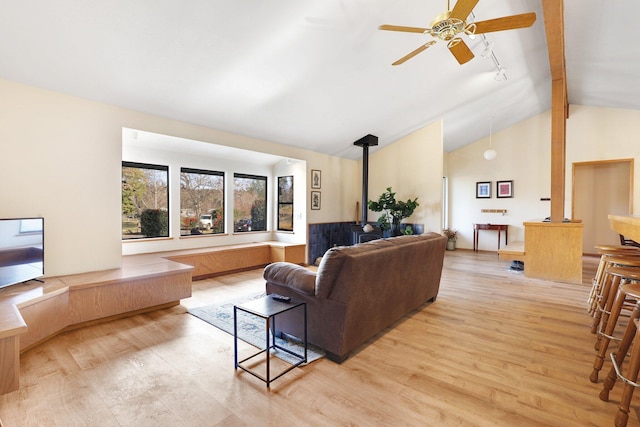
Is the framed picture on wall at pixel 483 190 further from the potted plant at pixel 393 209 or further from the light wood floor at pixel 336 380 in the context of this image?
the light wood floor at pixel 336 380

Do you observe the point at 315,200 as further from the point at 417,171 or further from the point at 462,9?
the point at 462,9

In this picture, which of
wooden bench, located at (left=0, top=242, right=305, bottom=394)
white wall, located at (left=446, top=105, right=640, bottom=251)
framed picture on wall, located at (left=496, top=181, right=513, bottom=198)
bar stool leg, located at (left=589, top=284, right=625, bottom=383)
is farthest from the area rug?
framed picture on wall, located at (left=496, top=181, right=513, bottom=198)

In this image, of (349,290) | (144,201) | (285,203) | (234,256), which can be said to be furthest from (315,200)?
(349,290)

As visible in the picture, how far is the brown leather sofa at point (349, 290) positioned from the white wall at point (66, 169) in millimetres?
2229

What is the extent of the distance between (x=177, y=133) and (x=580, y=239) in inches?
246

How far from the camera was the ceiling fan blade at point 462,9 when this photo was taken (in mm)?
2115

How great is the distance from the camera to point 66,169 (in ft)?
10.4

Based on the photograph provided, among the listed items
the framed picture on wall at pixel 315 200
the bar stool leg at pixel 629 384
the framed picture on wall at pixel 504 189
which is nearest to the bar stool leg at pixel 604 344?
the bar stool leg at pixel 629 384

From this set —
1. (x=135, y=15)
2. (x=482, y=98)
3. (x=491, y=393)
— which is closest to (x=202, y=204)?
(x=135, y=15)

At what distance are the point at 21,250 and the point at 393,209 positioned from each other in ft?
18.7

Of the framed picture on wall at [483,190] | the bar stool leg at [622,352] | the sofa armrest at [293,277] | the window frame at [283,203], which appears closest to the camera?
the bar stool leg at [622,352]

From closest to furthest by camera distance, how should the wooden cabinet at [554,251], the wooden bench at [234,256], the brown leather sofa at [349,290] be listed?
the brown leather sofa at [349,290], the wooden cabinet at [554,251], the wooden bench at [234,256]

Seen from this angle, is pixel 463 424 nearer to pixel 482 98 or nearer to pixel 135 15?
pixel 135 15

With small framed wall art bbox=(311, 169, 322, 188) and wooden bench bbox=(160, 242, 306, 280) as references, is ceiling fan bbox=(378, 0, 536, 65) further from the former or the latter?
wooden bench bbox=(160, 242, 306, 280)
